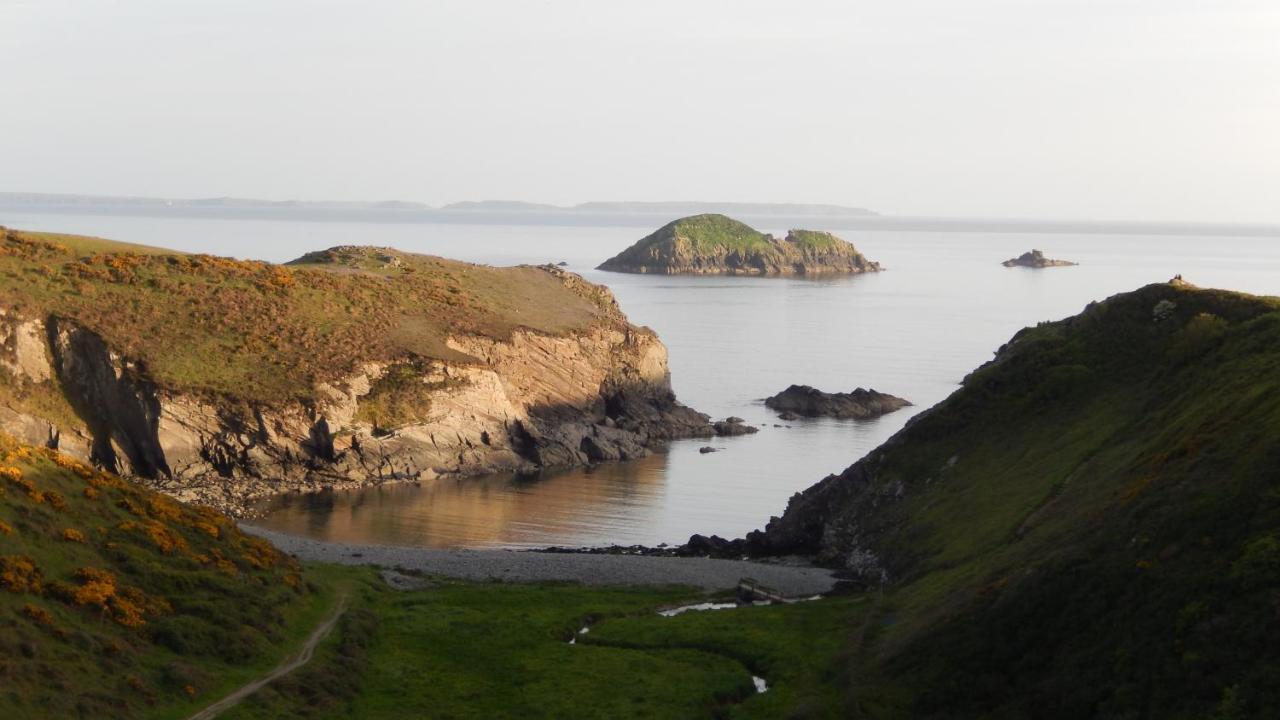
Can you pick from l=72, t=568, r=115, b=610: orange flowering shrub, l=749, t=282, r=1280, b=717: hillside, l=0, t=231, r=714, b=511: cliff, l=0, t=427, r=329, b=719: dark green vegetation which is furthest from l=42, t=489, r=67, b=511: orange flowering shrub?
l=0, t=231, r=714, b=511: cliff

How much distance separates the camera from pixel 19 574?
133 ft

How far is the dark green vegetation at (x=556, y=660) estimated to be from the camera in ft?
142

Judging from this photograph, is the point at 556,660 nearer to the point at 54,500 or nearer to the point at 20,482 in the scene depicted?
the point at 54,500

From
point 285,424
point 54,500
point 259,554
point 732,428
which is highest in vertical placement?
point 54,500

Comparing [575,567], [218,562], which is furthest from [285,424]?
[218,562]

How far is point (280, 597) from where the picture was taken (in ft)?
163

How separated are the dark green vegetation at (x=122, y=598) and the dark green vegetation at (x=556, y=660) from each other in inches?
90.2

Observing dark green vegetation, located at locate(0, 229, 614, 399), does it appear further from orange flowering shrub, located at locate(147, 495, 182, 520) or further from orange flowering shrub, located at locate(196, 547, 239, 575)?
orange flowering shrub, located at locate(196, 547, 239, 575)

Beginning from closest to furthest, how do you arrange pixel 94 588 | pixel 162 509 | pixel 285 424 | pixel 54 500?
pixel 94 588
pixel 54 500
pixel 162 509
pixel 285 424

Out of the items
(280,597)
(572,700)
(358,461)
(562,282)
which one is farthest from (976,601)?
(562,282)

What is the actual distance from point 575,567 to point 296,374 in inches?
1454

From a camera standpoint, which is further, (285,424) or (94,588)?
(285,424)

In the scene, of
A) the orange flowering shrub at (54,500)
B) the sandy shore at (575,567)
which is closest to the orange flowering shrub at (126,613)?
the orange flowering shrub at (54,500)

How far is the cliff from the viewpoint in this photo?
9025 cm
